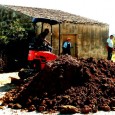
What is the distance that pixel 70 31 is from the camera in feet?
74.1

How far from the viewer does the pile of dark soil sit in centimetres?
956

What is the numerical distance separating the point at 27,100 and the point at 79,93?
1.74 metres

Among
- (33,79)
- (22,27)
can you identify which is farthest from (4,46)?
(33,79)

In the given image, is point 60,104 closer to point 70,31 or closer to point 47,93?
point 47,93

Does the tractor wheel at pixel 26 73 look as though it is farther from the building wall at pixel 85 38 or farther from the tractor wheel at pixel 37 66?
the building wall at pixel 85 38

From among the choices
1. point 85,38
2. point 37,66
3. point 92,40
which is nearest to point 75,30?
point 85,38

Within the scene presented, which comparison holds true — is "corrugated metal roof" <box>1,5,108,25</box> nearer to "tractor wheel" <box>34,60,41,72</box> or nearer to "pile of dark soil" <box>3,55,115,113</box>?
"tractor wheel" <box>34,60,41,72</box>

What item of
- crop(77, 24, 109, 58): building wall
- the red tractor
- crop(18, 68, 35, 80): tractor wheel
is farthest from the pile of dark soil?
crop(77, 24, 109, 58): building wall

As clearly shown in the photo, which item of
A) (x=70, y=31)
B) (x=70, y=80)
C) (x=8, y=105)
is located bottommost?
(x=8, y=105)

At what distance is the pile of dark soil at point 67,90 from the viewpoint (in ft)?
31.4

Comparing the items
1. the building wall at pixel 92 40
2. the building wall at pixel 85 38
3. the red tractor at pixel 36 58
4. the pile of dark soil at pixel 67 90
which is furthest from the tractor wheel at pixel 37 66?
the building wall at pixel 92 40

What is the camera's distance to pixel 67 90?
33.5 ft

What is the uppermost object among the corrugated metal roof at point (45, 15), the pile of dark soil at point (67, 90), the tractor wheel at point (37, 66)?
the corrugated metal roof at point (45, 15)

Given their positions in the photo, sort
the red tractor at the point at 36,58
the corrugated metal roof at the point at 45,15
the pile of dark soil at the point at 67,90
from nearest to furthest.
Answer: the pile of dark soil at the point at 67,90 < the red tractor at the point at 36,58 < the corrugated metal roof at the point at 45,15
